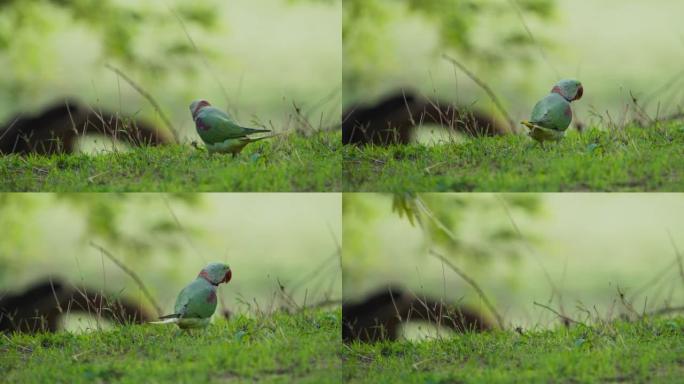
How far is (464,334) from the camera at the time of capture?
4.16 m

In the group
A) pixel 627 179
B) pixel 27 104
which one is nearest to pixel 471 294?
pixel 627 179

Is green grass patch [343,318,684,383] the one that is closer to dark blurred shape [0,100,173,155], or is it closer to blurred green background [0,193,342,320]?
blurred green background [0,193,342,320]

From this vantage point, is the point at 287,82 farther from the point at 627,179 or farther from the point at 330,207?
the point at 627,179

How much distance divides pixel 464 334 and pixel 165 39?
191 cm

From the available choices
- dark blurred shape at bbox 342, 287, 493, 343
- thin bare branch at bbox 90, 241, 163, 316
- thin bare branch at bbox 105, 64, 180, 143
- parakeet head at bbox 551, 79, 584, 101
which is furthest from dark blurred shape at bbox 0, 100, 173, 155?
parakeet head at bbox 551, 79, 584, 101

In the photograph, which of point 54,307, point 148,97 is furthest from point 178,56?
point 54,307

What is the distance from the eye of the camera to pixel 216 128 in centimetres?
411

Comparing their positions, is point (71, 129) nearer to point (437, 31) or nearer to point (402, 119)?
point (402, 119)

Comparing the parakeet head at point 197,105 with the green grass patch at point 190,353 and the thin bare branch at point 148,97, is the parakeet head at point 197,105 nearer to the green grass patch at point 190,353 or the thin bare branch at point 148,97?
the thin bare branch at point 148,97

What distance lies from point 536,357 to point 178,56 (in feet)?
6.85

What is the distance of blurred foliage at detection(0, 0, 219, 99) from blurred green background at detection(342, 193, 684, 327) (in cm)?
104

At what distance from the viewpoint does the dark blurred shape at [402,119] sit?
13.8 ft

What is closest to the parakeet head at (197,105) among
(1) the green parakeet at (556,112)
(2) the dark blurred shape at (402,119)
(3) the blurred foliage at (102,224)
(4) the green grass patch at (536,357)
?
(3) the blurred foliage at (102,224)

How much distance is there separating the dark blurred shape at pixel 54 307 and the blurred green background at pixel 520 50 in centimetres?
139
